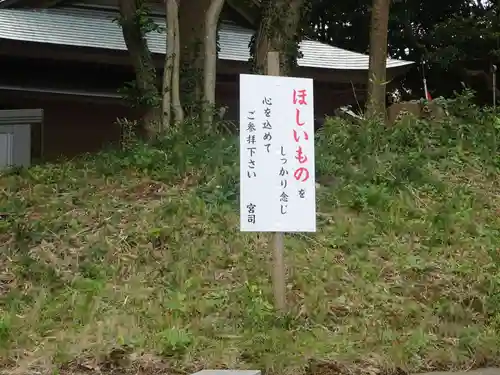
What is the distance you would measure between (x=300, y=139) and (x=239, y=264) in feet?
4.44

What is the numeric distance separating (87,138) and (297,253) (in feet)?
26.3

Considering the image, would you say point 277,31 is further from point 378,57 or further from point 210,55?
point 378,57

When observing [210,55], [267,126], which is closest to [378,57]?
[210,55]

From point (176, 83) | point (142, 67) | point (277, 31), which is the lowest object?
point (176, 83)

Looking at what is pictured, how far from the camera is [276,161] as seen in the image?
4.80 meters

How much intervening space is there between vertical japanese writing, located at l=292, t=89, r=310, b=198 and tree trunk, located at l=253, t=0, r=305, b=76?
394cm

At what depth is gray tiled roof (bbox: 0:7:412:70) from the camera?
1136 cm

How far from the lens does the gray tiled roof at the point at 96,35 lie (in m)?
11.4

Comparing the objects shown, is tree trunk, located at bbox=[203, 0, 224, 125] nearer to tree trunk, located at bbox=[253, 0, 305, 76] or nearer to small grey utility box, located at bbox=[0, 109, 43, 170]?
tree trunk, located at bbox=[253, 0, 305, 76]

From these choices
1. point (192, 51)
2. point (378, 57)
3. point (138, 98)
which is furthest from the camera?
point (192, 51)

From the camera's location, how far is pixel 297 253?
5.81 meters

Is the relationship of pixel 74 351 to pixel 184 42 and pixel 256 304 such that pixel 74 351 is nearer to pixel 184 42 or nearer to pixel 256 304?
pixel 256 304

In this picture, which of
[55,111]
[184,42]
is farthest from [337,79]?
[55,111]

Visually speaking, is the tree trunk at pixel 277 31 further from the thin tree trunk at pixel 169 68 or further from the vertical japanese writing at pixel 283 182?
the vertical japanese writing at pixel 283 182
